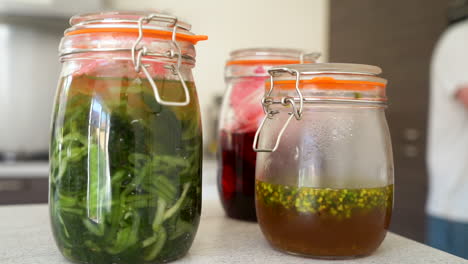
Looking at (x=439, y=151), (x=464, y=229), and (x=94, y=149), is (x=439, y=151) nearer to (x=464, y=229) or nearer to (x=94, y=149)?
(x=464, y=229)

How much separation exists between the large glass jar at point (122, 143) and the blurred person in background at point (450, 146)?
5.21ft

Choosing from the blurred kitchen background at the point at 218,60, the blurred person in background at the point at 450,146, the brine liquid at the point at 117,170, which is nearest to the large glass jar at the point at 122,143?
the brine liquid at the point at 117,170

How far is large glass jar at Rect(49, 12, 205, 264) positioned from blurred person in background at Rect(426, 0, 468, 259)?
159 centimetres

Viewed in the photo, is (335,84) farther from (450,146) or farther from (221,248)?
(450,146)

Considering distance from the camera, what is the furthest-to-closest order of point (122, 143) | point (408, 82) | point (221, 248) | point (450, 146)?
point (408, 82)
point (450, 146)
point (221, 248)
point (122, 143)

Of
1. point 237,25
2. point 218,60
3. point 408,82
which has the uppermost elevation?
point 237,25

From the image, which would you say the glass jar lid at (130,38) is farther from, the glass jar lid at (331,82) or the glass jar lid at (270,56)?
the glass jar lid at (270,56)

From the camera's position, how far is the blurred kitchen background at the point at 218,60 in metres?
2.37

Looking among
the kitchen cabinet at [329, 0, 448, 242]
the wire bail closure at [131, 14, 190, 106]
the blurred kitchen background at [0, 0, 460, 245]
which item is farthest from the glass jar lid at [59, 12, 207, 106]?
the kitchen cabinet at [329, 0, 448, 242]

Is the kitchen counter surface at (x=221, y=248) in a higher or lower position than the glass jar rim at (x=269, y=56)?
lower

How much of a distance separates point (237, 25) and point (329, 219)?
2528mm

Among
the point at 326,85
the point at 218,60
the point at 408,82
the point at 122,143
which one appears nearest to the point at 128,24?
the point at 122,143

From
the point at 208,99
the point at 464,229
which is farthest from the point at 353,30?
the point at 464,229

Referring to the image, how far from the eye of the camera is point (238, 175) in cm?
77
